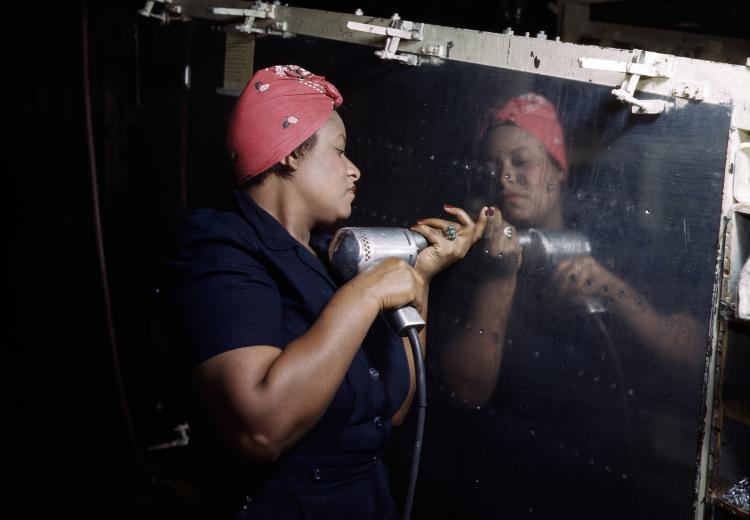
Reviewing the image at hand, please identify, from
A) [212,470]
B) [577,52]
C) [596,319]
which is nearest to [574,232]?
[596,319]

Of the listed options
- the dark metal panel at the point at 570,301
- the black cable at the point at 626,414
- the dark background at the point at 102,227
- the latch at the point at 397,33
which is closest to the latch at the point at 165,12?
the dark background at the point at 102,227

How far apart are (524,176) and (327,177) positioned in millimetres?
415

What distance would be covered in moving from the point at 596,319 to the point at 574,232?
0.59ft

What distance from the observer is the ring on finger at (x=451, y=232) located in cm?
152

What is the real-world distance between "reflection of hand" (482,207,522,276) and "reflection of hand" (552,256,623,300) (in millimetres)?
105

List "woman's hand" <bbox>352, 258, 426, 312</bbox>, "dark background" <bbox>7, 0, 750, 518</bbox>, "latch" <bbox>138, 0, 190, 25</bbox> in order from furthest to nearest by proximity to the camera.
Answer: "dark background" <bbox>7, 0, 750, 518</bbox> < "latch" <bbox>138, 0, 190, 25</bbox> < "woman's hand" <bbox>352, 258, 426, 312</bbox>

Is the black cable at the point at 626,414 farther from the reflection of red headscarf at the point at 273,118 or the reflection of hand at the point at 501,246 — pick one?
the reflection of red headscarf at the point at 273,118

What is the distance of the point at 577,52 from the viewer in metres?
1.30

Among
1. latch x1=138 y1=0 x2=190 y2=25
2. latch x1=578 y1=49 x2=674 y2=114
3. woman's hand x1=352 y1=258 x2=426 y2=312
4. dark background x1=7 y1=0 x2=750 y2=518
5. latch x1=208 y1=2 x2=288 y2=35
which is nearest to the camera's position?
latch x1=578 y1=49 x2=674 y2=114

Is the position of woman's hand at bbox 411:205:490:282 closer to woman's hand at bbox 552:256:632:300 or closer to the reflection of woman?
the reflection of woman

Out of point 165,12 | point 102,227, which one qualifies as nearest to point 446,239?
point 165,12

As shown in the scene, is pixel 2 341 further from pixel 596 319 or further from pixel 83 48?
pixel 596 319

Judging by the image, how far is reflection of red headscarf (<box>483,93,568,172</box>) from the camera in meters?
1.35

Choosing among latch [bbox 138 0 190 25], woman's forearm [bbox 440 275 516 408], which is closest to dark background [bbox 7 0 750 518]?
latch [bbox 138 0 190 25]
